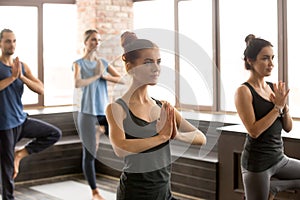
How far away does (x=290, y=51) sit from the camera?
5512mm

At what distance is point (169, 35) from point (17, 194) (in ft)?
12.2

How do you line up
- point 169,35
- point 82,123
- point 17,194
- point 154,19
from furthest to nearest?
point 154,19
point 17,194
point 82,123
point 169,35

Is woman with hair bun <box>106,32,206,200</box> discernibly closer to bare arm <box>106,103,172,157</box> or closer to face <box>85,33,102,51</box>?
bare arm <box>106,103,172,157</box>

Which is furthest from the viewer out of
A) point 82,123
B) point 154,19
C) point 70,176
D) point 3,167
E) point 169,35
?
point 154,19

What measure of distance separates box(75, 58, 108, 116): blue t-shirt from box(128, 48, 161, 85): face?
2.70m

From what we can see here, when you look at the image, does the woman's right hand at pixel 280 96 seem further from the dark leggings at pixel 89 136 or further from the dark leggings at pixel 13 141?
the dark leggings at pixel 89 136

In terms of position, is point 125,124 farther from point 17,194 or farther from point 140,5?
point 140,5

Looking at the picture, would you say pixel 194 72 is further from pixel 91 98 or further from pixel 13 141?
pixel 91 98

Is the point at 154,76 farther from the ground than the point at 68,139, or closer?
farther from the ground

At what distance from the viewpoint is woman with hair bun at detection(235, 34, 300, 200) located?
9.73 ft

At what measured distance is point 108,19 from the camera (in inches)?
268

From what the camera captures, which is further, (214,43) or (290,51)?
(214,43)

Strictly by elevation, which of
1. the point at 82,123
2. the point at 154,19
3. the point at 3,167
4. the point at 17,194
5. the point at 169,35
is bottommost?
the point at 17,194

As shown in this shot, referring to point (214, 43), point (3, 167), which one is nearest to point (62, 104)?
point (214, 43)
